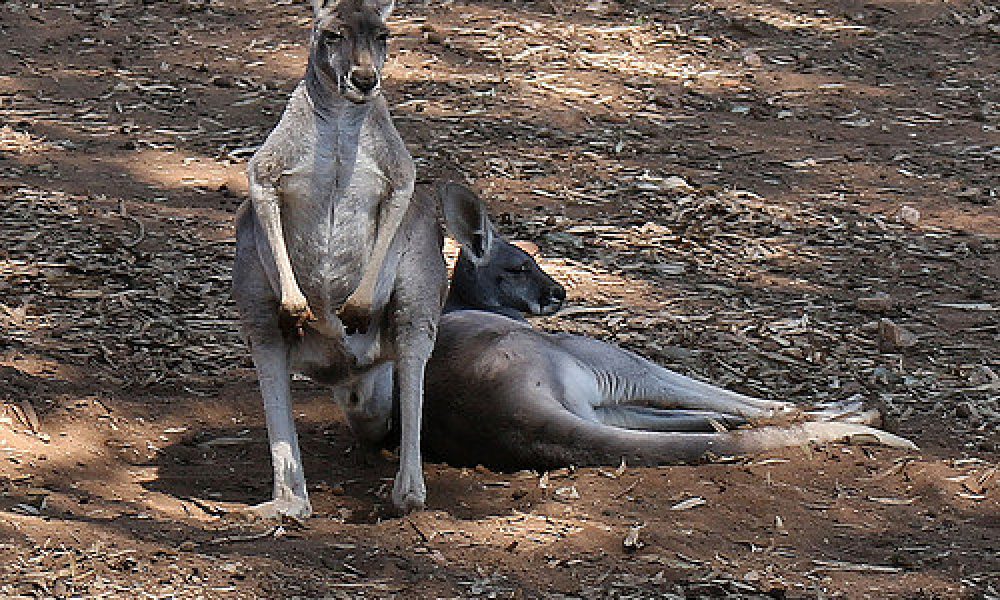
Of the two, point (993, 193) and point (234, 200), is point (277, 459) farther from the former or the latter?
point (993, 193)

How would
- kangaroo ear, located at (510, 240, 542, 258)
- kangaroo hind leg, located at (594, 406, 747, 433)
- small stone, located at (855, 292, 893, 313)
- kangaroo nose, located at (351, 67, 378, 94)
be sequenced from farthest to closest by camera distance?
kangaroo ear, located at (510, 240, 542, 258) < small stone, located at (855, 292, 893, 313) < kangaroo hind leg, located at (594, 406, 747, 433) < kangaroo nose, located at (351, 67, 378, 94)

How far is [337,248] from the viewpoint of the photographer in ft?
12.8

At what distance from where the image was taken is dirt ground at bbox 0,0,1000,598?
3.61 m

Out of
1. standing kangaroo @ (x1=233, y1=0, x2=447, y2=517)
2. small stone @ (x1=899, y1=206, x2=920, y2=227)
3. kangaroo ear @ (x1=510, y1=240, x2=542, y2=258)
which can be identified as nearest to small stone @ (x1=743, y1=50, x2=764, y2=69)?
small stone @ (x1=899, y1=206, x2=920, y2=227)

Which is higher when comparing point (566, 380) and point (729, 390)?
point (566, 380)

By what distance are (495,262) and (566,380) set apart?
106 centimetres

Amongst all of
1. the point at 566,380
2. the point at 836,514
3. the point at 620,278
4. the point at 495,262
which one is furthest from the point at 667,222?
the point at 836,514

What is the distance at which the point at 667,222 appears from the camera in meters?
6.65

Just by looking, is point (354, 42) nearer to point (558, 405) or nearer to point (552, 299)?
point (558, 405)

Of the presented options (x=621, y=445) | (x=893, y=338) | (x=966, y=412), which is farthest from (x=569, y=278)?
(x=621, y=445)

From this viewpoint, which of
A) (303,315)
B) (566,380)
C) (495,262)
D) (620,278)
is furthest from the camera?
(620,278)

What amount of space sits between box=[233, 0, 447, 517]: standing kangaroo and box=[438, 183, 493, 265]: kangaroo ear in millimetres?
527

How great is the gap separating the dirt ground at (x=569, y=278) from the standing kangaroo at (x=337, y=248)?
299 millimetres

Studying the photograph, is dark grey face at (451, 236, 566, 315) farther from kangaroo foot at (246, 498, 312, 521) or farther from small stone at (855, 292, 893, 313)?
kangaroo foot at (246, 498, 312, 521)
